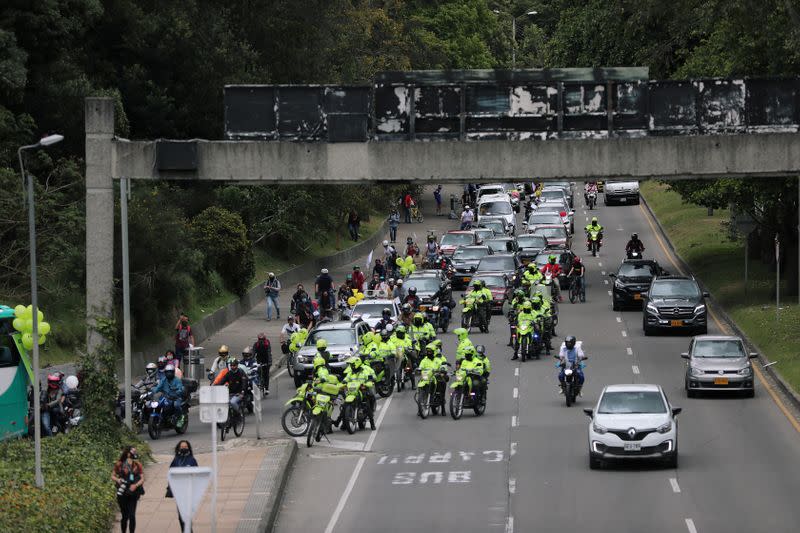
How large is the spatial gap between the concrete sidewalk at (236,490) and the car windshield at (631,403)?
5966 millimetres

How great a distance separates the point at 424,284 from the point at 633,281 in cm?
725

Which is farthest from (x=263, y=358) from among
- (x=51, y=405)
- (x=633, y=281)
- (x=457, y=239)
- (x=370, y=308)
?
(x=457, y=239)

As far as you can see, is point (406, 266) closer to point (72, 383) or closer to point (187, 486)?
point (72, 383)

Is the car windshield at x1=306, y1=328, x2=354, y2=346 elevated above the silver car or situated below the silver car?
above

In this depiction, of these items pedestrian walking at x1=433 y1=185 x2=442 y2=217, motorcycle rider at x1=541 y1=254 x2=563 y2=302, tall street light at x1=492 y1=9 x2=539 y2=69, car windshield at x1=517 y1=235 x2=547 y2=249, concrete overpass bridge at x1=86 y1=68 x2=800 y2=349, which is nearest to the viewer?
concrete overpass bridge at x1=86 y1=68 x2=800 y2=349

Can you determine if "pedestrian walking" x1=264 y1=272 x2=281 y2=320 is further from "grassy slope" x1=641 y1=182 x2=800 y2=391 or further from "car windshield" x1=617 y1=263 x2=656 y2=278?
"grassy slope" x1=641 y1=182 x2=800 y2=391

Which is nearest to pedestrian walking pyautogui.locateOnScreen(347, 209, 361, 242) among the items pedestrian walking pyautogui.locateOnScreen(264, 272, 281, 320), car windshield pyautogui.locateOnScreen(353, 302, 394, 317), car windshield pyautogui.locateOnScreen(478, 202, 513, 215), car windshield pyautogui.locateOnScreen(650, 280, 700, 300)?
car windshield pyautogui.locateOnScreen(478, 202, 513, 215)

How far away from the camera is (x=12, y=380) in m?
31.2

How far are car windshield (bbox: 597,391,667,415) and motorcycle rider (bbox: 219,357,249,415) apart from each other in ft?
26.3

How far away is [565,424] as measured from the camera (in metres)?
34.1

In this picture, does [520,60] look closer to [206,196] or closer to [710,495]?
[206,196]

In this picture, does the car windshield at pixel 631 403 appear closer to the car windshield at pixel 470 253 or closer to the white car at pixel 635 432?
the white car at pixel 635 432

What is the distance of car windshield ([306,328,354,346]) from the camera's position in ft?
132

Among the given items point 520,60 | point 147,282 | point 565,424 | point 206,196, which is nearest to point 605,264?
point 206,196
